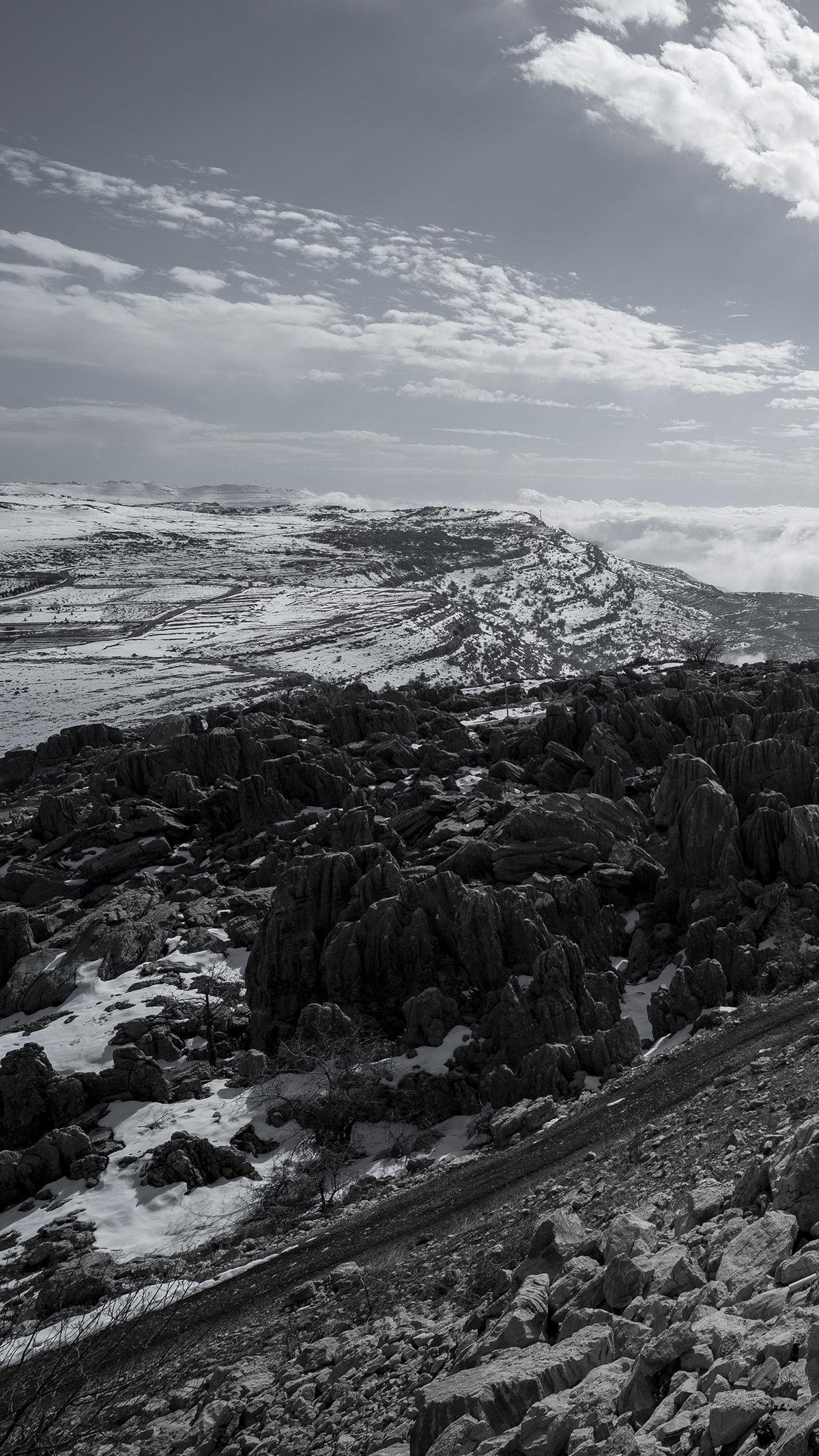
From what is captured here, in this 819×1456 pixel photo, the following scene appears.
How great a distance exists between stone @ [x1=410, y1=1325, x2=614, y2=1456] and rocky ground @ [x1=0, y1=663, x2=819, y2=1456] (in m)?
0.04

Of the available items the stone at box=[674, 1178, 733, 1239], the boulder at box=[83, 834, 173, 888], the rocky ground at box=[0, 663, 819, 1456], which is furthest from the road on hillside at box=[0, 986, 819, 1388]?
the boulder at box=[83, 834, 173, 888]

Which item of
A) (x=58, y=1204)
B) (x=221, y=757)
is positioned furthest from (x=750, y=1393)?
(x=221, y=757)

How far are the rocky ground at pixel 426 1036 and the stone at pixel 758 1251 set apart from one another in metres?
0.06

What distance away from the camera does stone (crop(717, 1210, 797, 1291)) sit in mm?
9883

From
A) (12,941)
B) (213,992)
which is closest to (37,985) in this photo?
(12,941)

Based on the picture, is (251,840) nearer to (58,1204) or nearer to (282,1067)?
(282,1067)

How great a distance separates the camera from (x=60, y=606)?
186375 mm

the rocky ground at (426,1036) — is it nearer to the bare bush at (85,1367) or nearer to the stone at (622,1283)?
the stone at (622,1283)

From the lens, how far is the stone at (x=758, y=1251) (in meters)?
9.88

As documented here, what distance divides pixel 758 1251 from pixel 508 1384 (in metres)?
3.59

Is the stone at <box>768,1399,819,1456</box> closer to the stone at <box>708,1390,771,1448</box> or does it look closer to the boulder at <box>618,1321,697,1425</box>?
the stone at <box>708,1390,771,1448</box>

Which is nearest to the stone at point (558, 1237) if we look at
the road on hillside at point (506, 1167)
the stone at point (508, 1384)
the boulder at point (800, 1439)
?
the stone at point (508, 1384)

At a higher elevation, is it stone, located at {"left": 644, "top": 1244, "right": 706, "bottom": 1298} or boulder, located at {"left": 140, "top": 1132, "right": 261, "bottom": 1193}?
stone, located at {"left": 644, "top": 1244, "right": 706, "bottom": 1298}

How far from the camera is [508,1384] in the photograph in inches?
408
